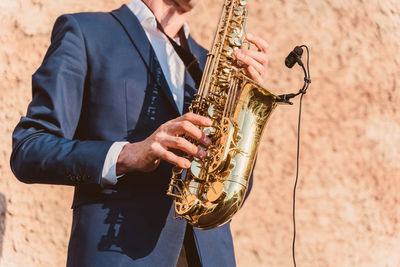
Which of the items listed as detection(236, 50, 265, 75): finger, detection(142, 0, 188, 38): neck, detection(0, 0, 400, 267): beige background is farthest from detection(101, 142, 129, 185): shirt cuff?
detection(0, 0, 400, 267): beige background

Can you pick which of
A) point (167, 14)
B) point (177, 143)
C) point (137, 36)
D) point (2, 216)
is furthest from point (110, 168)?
point (2, 216)

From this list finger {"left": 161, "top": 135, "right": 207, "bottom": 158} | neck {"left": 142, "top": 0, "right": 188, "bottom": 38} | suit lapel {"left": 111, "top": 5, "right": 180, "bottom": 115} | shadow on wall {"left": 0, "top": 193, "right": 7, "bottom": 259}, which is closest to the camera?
finger {"left": 161, "top": 135, "right": 207, "bottom": 158}

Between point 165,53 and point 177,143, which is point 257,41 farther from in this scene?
point 177,143

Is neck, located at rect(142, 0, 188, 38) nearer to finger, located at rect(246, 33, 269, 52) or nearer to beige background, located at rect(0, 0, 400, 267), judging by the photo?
finger, located at rect(246, 33, 269, 52)

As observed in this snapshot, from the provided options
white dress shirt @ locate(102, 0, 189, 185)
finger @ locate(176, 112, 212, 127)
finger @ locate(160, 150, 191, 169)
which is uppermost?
white dress shirt @ locate(102, 0, 189, 185)

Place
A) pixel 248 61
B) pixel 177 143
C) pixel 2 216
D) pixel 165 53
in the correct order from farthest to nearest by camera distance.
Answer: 1. pixel 2 216
2. pixel 165 53
3. pixel 248 61
4. pixel 177 143

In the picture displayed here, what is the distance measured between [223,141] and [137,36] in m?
0.40

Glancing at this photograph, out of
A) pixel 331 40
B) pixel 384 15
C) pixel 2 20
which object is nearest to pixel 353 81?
pixel 331 40

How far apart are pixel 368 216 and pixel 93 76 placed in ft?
5.39

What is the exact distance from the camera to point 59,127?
1156mm

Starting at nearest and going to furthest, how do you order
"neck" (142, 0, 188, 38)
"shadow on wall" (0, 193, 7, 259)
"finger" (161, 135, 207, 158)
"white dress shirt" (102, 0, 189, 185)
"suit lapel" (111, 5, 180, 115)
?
1. "finger" (161, 135, 207, 158)
2. "suit lapel" (111, 5, 180, 115)
3. "white dress shirt" (102, 0, 189, 185)
4. "neck" (142, 0, 188, 38)
5. "shadow on wall" (0, 193, 7, 259)

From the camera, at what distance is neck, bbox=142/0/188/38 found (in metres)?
1.49

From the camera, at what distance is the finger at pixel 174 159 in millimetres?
1044

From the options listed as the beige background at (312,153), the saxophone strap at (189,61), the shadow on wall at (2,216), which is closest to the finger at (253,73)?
the saxophone strap at (189,61)
